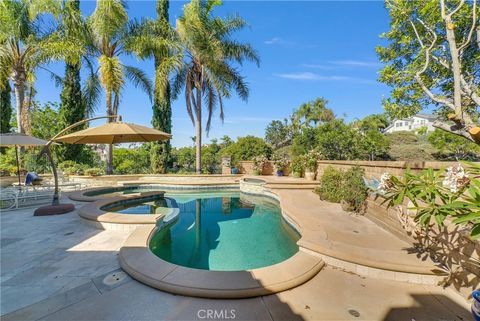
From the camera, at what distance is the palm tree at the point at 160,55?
13.7 m

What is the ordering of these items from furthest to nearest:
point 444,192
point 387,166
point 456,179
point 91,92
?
1. point 91,92
2. point 387,166
3. point 444,192
4. point 456,179

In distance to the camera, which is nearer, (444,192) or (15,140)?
(444,192)

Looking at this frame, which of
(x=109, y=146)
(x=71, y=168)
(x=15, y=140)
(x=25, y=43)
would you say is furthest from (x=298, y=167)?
(x=25, y=43)

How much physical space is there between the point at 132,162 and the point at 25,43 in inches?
390

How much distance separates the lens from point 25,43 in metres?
12.4

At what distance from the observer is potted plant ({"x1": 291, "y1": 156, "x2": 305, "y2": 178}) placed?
14095 mm

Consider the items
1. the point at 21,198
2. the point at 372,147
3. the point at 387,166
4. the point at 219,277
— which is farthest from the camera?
the point at 372,147

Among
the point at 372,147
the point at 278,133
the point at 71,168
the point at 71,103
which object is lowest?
the point at 71,168

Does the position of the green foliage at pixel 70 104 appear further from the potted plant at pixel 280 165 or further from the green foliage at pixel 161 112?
the potted plant at pixel 280 165

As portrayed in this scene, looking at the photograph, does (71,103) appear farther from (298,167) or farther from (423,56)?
(423,56)

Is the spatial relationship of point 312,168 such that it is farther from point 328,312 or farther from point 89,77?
point 89,77

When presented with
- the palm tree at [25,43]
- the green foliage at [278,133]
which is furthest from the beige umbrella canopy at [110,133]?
the green foliage at [278,133]

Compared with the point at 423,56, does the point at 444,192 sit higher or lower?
lower

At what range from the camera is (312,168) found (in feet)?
42.6
